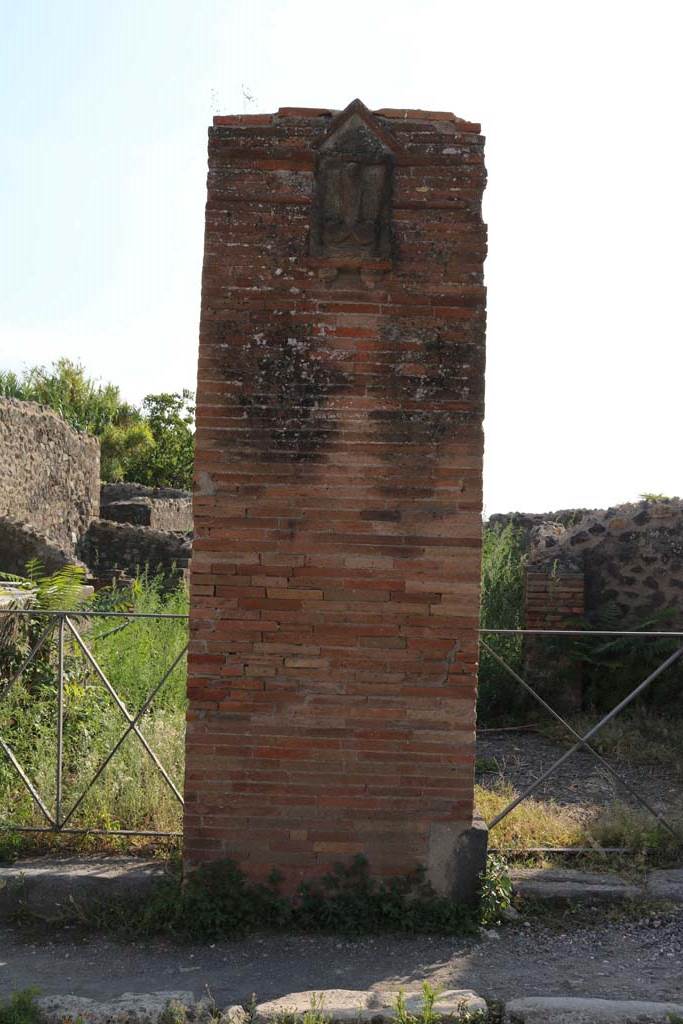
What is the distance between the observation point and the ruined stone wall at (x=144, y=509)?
19203mm

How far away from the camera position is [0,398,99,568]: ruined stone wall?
46.6 ft

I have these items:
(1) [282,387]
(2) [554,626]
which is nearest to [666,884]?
(1) [282,387]

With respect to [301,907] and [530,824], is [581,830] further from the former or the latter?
[301,907]

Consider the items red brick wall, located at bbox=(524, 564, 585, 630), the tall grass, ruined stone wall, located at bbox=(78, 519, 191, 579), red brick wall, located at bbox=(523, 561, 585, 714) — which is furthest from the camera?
ruined stone wall, located at bbox=(78, 519, 191, 579)

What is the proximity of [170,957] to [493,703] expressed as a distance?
5953 millimetres

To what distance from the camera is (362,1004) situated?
11.9ft

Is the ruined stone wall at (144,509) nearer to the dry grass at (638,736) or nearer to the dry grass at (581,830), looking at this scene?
the dry grass at (638,736)

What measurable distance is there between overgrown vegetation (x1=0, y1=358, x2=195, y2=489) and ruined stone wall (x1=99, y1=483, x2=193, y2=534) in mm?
11210

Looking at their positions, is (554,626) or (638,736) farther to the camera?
(554,626)

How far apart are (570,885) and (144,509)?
1551cm

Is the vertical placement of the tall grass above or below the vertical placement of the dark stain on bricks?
below

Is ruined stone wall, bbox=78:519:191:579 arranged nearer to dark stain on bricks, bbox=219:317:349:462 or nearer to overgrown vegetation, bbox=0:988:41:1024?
dark stain on bricks, bbox=219:317:349:462

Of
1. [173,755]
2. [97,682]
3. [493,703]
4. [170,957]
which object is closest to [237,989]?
[170,957]

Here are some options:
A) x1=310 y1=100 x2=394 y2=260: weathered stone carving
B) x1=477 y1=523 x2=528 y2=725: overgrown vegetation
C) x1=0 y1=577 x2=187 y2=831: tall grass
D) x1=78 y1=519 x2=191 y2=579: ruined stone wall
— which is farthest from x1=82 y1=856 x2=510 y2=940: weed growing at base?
x1=78 y1=519 x2=191 y2=579: ruined stone wall
